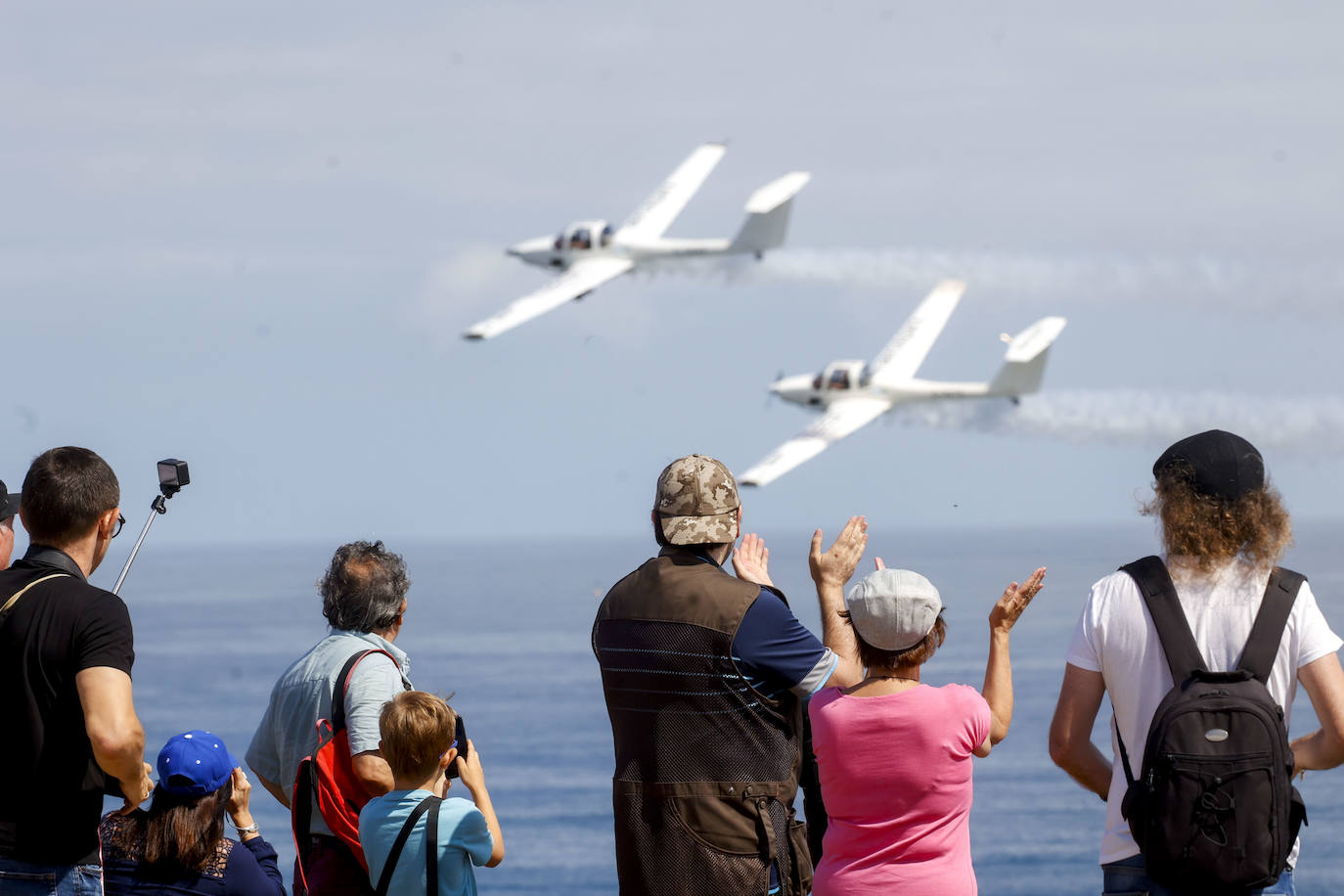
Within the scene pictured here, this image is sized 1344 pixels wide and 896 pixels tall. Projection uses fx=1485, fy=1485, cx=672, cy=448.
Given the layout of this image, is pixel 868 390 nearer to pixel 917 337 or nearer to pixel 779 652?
pixel 917 337

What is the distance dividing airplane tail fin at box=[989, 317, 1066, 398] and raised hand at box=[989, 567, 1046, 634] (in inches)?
1181

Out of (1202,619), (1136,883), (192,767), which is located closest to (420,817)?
(192,767)

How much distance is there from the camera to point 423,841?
12.6ft

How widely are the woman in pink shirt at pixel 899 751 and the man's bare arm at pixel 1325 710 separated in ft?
2.12

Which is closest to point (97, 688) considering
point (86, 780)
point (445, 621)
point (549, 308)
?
point (86, 780)

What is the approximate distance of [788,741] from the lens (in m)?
3.72

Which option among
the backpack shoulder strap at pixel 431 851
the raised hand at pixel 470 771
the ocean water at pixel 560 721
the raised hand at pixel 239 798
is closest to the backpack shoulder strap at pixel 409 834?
the backpack shoulder strap at pixel 431 851

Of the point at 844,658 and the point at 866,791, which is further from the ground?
the point at 844,658

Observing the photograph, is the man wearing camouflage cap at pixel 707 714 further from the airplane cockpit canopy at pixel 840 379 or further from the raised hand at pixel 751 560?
the airplane cockpit canopy at pixel 840 379

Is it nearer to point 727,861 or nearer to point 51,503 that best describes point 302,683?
point 51,503

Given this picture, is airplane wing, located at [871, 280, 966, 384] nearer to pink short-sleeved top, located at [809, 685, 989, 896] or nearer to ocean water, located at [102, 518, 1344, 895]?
ocean water, located at [102, 518, 1344, 895]

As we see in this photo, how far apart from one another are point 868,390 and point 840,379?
74cm

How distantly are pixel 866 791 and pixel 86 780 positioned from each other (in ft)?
6.10

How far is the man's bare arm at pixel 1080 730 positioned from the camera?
330 centimetres
